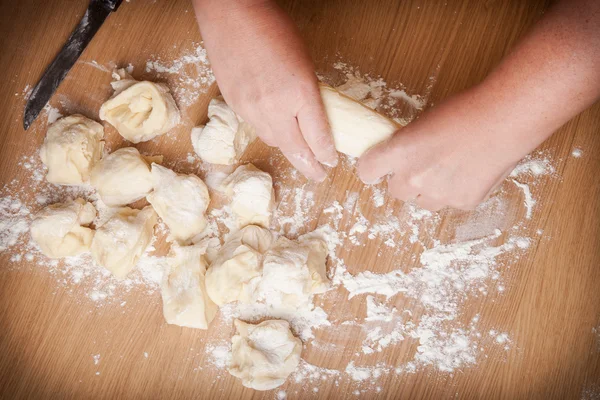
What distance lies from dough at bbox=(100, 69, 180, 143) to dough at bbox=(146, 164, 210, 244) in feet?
0.37

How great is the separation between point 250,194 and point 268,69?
13.3 inches

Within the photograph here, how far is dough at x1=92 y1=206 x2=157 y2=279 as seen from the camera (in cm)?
132

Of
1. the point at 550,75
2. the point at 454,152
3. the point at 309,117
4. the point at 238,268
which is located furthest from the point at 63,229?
the point at 550,75

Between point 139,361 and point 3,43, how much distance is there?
947 mm

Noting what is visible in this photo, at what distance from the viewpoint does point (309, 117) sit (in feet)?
3.71

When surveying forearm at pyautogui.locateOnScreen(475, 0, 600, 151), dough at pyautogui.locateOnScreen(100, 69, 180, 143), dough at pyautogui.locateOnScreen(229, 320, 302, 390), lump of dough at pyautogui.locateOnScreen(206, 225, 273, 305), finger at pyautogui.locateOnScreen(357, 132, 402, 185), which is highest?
forearm at pyautogui.locateOnScreen(475, 0, 600, 151)

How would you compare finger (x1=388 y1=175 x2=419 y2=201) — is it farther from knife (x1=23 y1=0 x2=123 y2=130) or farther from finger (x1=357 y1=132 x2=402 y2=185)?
knife (x1=23 y1=0 x2=123 y2=130)

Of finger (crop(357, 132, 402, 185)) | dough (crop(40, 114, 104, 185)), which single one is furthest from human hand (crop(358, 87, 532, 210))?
dough (crop(40, 114, 104, 185))

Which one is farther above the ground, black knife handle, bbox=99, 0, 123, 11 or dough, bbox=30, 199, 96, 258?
black knife handle, bbox=99, 0, 123, 11

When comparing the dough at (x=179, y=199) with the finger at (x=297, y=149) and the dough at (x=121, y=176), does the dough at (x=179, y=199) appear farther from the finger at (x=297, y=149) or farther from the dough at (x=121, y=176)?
the finger at (x=297, y=149)

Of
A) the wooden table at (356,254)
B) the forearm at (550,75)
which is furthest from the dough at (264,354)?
the forearm at (550,75)

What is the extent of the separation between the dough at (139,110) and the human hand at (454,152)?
54 cm

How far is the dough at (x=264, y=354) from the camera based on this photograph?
1296mm

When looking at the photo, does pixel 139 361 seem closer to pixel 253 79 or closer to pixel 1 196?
pixel 1 196
